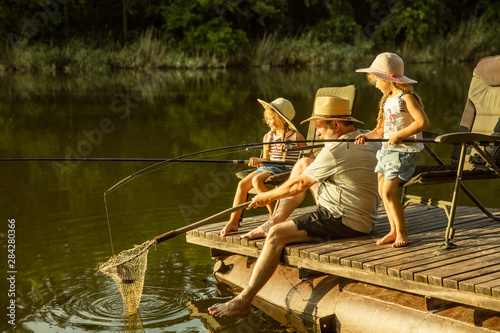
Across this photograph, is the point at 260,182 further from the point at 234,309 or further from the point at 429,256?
the point at 429,256

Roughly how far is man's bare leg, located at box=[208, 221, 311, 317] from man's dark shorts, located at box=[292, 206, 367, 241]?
0.04 meters

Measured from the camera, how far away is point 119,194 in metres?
8.55

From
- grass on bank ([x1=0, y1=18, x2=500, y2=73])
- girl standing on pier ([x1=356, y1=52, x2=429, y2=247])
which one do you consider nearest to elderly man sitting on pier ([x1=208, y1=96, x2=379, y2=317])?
girl standing on pier ([x1=356, y1=52, x2=429, y2=247])

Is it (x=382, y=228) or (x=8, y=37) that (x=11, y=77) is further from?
(x=382, y=228)

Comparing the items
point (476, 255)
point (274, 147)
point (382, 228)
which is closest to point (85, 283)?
point (274, 147)

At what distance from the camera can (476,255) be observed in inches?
175

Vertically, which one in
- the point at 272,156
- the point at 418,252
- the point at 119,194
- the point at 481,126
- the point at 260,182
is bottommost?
the point at 119,194

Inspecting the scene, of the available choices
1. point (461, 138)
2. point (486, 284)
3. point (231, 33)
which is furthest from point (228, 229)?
point (231, 33)

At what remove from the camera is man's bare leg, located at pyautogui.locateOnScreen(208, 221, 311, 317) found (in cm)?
475

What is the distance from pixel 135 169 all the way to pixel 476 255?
20.8 ft

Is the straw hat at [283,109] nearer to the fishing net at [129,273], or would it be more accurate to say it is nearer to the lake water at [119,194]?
the lake water at [119,194]

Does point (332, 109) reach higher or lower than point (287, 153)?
higher

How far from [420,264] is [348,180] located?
760 mm

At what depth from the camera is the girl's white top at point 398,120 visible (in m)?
4.70
